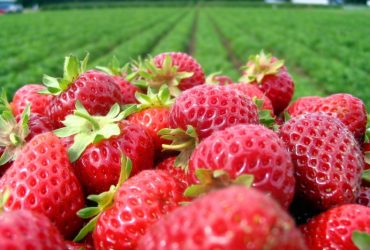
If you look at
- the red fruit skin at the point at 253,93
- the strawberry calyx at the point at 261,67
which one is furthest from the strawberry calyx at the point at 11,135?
the strawberry calyx at the point at 261,67

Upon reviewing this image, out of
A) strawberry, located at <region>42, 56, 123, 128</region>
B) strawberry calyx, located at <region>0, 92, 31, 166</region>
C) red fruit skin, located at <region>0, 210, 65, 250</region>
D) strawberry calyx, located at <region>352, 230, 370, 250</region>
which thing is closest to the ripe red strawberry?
strawberry calyx, located at <region>0, 92, 31, 166</region>

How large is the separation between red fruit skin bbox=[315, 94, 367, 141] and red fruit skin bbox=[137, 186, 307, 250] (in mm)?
929

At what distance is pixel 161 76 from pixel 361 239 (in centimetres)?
119

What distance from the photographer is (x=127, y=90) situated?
195 cm

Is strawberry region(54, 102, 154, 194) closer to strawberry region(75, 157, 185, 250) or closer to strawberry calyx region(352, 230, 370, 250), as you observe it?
strawberry region(75, 157, 185, 250)

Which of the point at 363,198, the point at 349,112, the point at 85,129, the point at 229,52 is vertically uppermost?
the point at 85,129

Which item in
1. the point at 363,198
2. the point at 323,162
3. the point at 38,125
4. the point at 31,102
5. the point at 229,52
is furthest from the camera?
the point at 229,52

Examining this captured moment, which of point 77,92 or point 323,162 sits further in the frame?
A: point 77,92

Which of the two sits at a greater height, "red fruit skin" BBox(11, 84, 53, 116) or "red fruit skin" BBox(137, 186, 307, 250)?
"red fruit skin" BBox(137, 186, 307, 250)

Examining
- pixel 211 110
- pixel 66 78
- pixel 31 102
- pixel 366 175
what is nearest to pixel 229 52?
pixel 31 102

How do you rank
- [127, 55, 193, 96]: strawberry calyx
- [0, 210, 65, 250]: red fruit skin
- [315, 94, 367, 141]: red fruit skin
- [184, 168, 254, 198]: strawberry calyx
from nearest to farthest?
[0, 210, 65, 250]: red fruit skin → [184, 168, 254, 198]: strawberry calyx → [315, 94, 367, 141]: red fruit skin → [127, 55, 193, 96]: strawberry calyx

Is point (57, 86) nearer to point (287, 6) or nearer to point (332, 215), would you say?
point (332, 215)

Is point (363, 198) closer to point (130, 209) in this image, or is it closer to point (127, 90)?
point (130, 209)

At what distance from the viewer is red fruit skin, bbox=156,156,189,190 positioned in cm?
141
